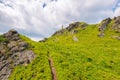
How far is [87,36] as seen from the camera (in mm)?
191750

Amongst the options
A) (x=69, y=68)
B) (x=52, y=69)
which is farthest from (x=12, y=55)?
(x=69, y=68)

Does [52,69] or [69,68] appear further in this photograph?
[52,69]

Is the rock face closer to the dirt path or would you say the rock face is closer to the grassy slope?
the grassy slope

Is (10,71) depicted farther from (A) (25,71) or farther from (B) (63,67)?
(B) (63,67)

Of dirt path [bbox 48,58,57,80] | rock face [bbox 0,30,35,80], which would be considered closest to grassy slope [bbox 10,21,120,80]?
dirt path [bbox 48,58,57,80]

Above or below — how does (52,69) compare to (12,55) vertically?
below

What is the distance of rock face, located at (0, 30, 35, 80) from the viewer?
310 feet

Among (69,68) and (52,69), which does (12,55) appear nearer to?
(52,69)

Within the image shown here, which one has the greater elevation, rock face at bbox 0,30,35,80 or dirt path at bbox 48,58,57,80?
rock face at bbox 0,30,35,80

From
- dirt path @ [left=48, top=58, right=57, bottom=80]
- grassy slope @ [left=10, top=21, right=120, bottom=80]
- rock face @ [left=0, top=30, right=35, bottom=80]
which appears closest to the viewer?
dirt path @ [left=48, top=58, right=57, bottom=80]

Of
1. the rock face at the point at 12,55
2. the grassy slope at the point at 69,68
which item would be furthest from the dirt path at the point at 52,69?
the rock face at the point at 12,55

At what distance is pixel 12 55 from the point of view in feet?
333

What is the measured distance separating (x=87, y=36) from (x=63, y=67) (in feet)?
349

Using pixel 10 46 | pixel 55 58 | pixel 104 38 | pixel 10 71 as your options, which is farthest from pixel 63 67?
pixel 104 38
